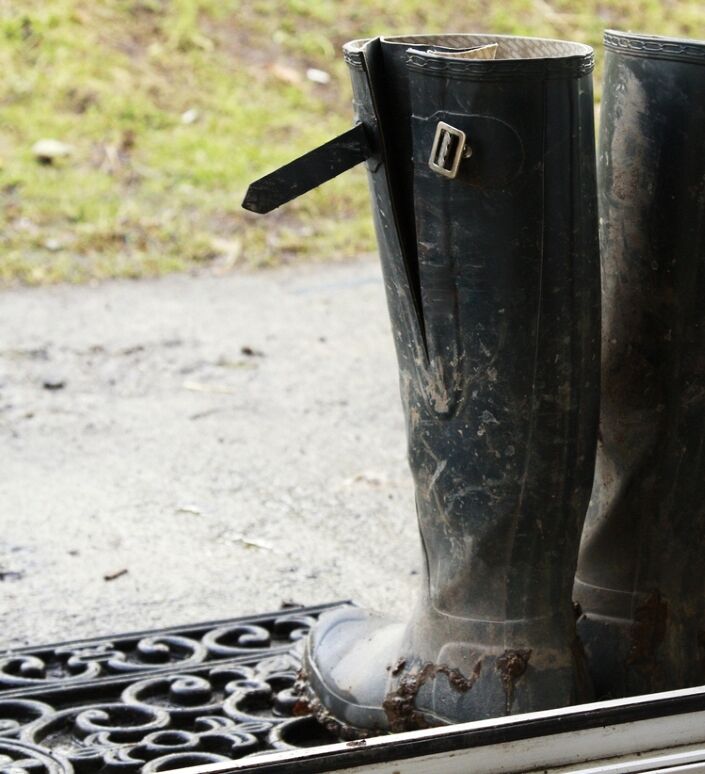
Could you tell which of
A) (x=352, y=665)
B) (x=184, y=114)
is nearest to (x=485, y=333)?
(x=352, y=665)

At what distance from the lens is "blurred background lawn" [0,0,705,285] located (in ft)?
15.2

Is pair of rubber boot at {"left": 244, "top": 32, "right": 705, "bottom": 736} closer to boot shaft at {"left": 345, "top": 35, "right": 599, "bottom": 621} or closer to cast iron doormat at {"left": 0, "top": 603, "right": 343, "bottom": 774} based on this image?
boot shaft at {"left": 345, "top": 35, "right": 599, "bottom": 621}

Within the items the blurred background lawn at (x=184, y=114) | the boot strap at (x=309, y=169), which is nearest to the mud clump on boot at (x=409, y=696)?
the boot strap at (x=309, y=169)

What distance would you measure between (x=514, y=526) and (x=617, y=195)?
0.42 metres

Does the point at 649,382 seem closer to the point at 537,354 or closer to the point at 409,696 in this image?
the point at 537,354

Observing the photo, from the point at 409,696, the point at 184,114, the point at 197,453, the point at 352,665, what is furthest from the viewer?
the point at 184,114

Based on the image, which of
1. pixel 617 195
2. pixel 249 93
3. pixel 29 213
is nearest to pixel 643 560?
pixel 617 195

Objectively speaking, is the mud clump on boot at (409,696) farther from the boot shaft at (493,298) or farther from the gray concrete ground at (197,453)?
the gray concrete ground at (197,453)

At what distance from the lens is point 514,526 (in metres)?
1.60

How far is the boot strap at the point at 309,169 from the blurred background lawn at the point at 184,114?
2876mm

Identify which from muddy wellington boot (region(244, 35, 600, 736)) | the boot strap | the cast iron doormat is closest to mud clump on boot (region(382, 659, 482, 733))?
muddy wellington boot (region(244, 35, 600, 736))

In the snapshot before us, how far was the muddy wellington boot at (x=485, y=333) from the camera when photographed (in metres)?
1.47

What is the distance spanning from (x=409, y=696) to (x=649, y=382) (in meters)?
0.49

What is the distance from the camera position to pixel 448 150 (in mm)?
1459
